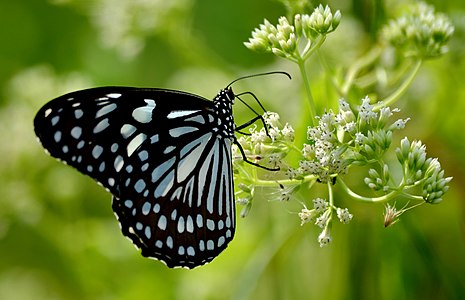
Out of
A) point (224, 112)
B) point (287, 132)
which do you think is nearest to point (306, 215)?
point (287, 132)

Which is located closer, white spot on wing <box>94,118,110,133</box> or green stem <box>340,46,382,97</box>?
white spot on wing <box>94,118,110,133</box>

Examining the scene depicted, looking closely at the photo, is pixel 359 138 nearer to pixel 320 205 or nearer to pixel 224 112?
pixel 320 205

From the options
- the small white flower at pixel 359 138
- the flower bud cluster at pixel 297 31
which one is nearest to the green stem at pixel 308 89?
the flower bud cluster at pixel 297 31

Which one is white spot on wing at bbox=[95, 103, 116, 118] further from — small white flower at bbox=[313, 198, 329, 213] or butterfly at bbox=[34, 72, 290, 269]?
small white flower at bbox=[313, 198, 329, 213]

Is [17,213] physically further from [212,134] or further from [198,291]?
[212,134]

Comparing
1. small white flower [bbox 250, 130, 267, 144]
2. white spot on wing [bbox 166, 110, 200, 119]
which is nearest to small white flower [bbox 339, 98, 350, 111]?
small white flower [bbox 250, 130, 267, 144]

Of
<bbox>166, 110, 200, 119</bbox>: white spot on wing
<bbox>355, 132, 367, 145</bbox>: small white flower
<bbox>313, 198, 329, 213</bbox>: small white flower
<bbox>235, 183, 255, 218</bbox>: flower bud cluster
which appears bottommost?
<bbox>313, 198, 329, 213</bbox>: small white flower

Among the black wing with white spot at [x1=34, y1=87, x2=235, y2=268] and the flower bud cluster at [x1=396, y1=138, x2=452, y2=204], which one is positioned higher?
the black wing with white spot at [x1=34, y1=87, x2=235, y2=268]
